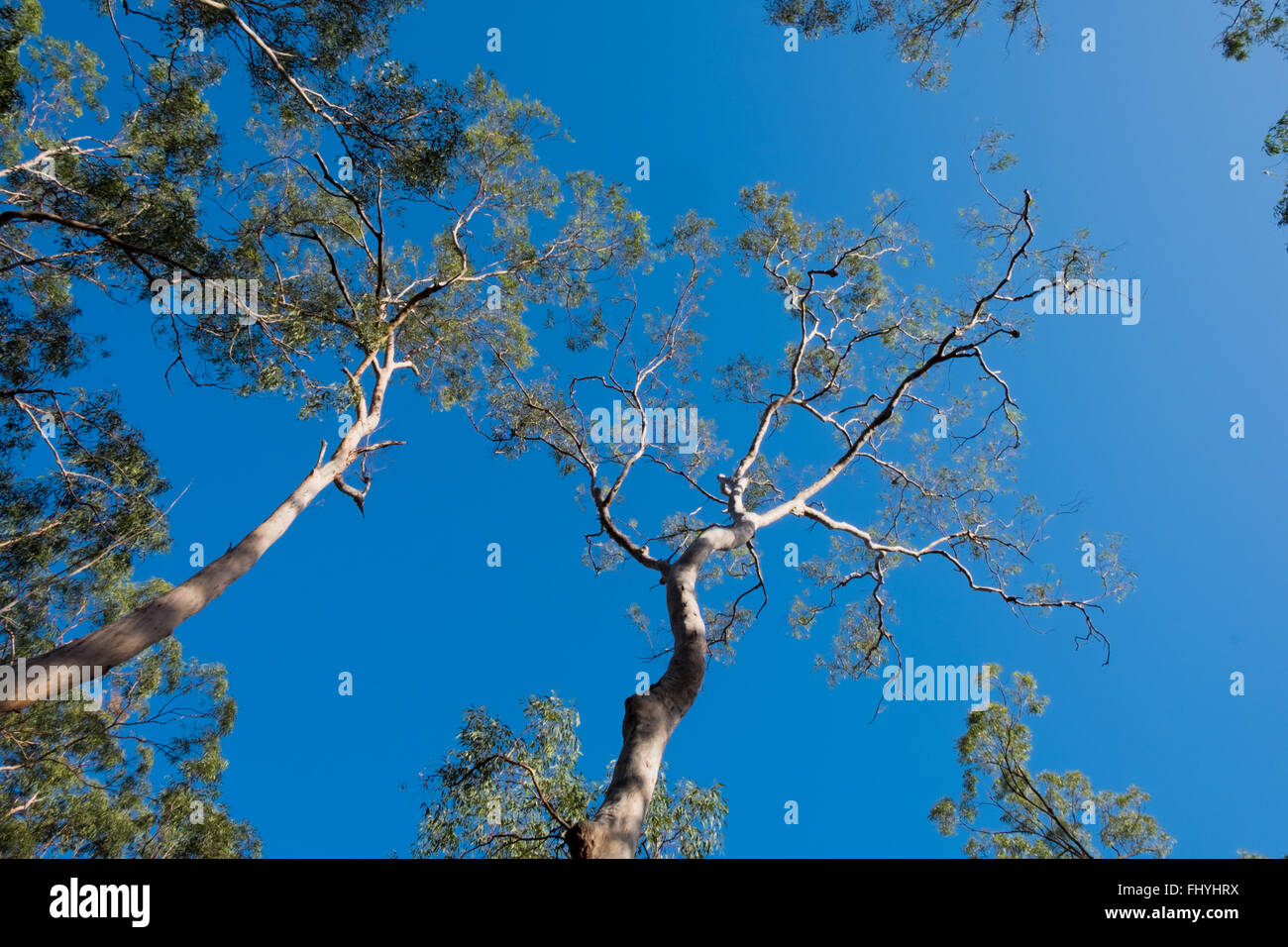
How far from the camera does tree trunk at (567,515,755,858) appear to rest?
314 centimetres

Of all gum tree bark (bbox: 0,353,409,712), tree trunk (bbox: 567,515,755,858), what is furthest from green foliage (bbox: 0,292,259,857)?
tree trunk (bbox: 567,515,755,858)

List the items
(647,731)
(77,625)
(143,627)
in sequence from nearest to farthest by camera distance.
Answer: (647,731), (143,627), (77,625)

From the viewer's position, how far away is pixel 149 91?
23.7ft

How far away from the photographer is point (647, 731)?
3.86 metres

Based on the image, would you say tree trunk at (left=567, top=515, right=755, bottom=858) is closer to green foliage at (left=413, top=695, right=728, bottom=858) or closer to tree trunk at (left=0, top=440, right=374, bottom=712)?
green foliage at (left=413, top=695, right=728, bottom=858)

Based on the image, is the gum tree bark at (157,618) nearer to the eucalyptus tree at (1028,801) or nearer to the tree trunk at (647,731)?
the tree trunk at (647,731)

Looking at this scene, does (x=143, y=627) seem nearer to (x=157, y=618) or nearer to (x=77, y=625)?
(x=157, y=618)

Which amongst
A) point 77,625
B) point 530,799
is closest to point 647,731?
point 530,799

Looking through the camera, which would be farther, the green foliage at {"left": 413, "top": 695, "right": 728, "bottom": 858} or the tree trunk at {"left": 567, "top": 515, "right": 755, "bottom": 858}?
the green foliage at {"left": 413, "top": 695, "right": 728, "bottom": 858}

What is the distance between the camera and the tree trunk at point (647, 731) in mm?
3141

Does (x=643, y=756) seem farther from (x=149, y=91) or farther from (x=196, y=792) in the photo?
(x=196, y=792)

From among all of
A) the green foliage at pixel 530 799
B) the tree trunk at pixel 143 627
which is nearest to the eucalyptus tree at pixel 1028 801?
the green foliage at pixel 530 799

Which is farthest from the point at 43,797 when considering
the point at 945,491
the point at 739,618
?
the point at 945,491
